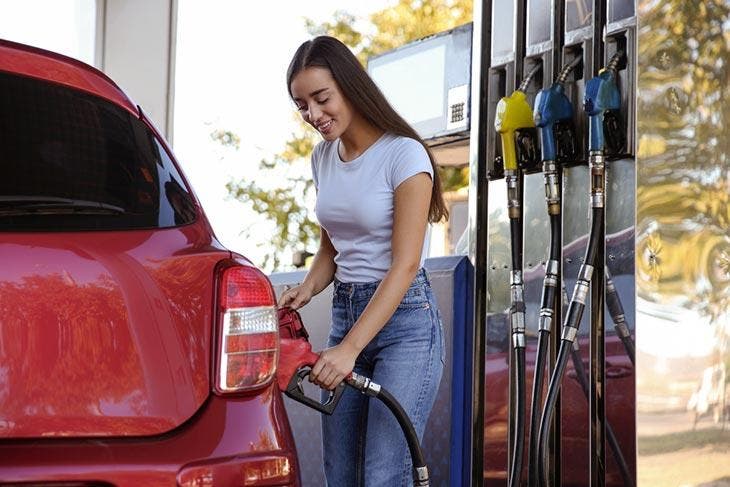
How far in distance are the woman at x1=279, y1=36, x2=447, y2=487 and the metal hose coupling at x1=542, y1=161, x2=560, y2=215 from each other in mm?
900

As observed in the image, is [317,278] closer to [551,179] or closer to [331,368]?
[331,368]

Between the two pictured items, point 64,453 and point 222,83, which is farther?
point 222,83

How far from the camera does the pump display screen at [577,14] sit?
13.3ft

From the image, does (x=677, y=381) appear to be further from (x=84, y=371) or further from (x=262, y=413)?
(x=84, y=371)

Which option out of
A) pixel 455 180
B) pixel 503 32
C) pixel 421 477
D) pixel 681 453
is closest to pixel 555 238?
pixel 681 453

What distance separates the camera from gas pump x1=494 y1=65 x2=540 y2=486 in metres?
4.05

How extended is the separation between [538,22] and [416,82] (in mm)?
1307

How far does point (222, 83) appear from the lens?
721 inches

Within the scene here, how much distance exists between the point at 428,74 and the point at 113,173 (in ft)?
10.4

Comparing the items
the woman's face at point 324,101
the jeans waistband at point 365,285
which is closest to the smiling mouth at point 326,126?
the woman's face at point 324,101

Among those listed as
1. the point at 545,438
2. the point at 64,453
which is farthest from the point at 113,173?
the point at 545,438

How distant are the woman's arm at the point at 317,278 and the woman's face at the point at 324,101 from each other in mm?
320

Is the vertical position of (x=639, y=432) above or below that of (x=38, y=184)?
below

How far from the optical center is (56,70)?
7.63ft
